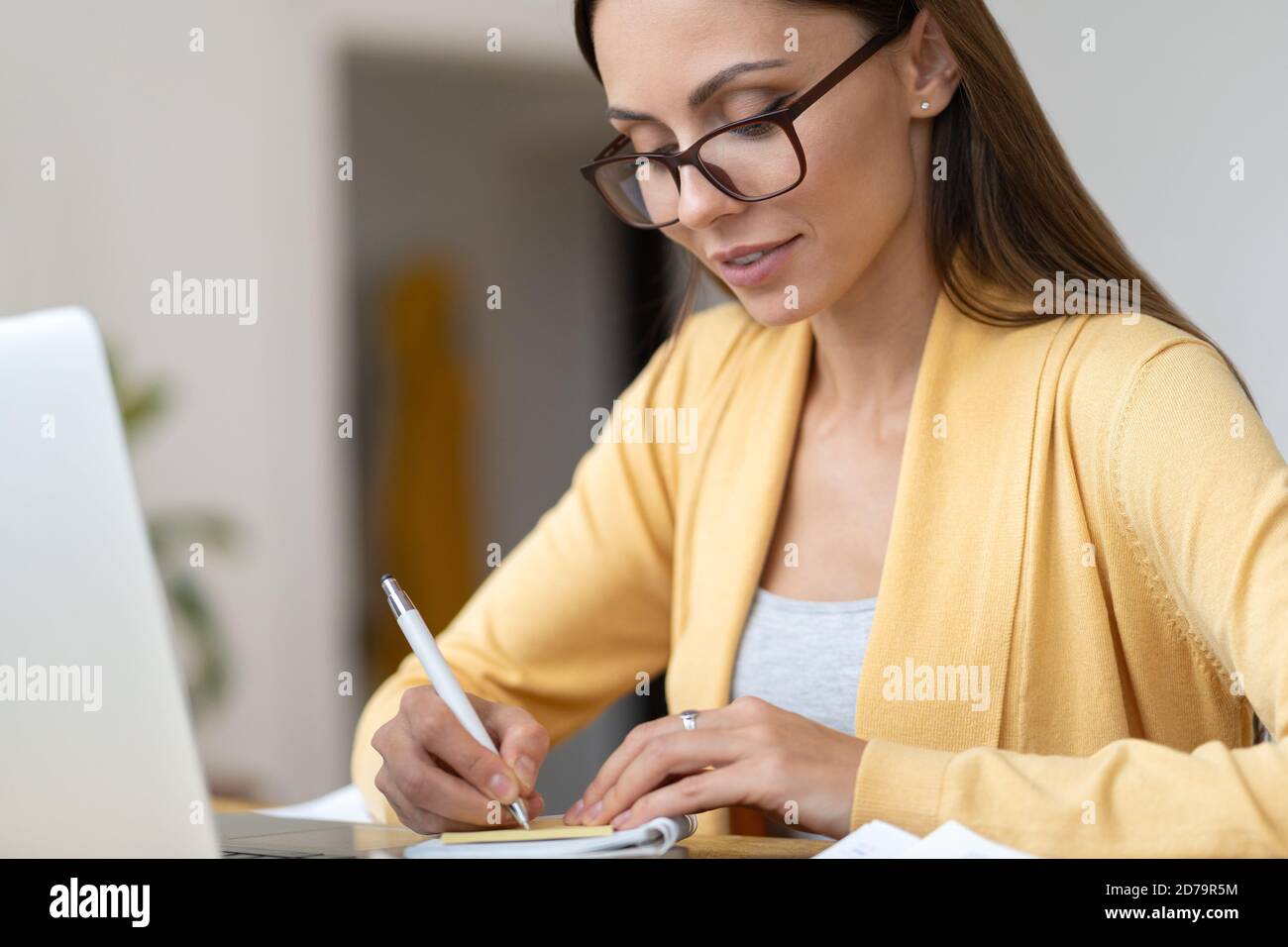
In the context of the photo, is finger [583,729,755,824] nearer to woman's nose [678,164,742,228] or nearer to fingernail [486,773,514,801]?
fingernail [486,773,514,801]

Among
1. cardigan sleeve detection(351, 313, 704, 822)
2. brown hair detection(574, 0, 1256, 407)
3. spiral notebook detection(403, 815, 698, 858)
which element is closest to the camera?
spiral notebook detection(403, 815, 698, 858)

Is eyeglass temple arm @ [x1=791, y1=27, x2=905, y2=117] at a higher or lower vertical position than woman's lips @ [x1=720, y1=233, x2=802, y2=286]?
higher

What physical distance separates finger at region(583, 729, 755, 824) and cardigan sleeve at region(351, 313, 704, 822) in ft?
1.91

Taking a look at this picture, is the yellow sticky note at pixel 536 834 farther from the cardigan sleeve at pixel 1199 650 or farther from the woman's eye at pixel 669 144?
the woman's eye at pixel 669 144

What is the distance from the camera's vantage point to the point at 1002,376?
1.19m

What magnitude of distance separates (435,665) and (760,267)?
1.46 feet

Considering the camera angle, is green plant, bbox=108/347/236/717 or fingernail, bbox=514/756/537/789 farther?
green plant, bbox=108/347/236/717

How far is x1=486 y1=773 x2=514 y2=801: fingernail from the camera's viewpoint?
89 centimetres

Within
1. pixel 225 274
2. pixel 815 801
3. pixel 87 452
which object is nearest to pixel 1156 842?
pixel 815 801

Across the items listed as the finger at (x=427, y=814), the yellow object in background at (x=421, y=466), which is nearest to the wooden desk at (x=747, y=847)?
the finger at (x=427, y=814)

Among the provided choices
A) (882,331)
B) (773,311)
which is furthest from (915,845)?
(882,331)

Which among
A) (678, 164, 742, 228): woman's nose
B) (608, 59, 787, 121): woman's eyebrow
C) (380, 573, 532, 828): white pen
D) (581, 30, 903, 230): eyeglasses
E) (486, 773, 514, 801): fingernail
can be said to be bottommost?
(486, 773, 514, 801): fingernail

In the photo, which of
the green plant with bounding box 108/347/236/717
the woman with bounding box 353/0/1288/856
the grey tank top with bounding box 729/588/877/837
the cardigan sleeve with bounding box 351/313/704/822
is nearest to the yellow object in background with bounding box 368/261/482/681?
the green plant with bounding box 108/347/236/717
